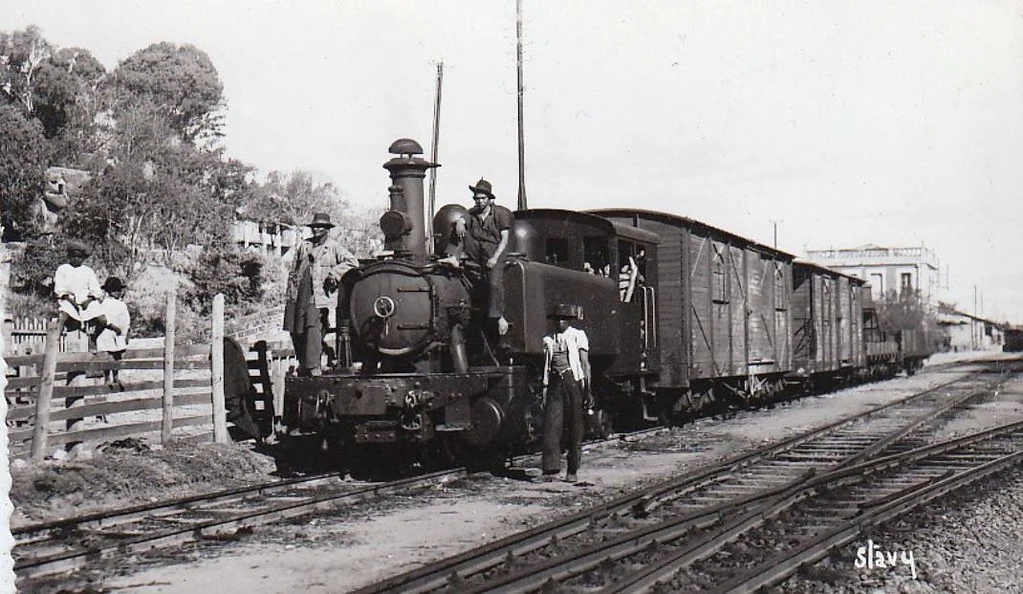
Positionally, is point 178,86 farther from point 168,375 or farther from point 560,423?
point 560,423

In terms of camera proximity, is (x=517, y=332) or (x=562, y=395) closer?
(x=562, y=395)

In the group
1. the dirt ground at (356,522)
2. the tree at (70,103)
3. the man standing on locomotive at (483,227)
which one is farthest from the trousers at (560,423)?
the tree at (70,103)

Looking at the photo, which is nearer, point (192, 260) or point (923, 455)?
point (923, 455)

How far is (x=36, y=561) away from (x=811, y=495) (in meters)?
6.07

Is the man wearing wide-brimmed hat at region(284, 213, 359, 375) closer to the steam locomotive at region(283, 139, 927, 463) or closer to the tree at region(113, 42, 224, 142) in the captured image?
the steam locomotive at region(283, 139, 927, 463)

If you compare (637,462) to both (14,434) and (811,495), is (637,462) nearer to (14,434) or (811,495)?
(811,495)

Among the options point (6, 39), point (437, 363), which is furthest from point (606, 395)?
point (6, 39)

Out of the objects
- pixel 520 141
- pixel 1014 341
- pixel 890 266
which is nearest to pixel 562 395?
pixel 520 141

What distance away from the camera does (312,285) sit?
1102 cm

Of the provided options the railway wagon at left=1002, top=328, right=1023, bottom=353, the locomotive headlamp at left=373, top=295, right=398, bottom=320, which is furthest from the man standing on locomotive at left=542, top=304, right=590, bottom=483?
the railway wagon at left=1002, top=328, right=1023, bottom=353

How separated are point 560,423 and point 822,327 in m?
18.1

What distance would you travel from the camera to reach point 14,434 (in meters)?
9.29

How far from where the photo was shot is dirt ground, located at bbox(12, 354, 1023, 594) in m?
6.11

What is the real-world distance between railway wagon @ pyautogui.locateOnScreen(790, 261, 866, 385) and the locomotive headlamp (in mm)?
15520
